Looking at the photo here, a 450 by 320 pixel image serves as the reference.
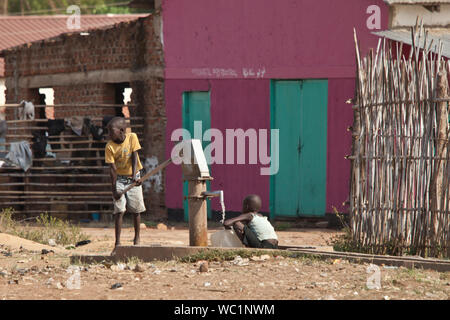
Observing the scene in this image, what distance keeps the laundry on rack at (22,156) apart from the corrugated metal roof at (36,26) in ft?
44.4

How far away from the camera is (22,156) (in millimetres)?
14867

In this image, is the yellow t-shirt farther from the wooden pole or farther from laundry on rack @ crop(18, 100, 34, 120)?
laundry on rack @ crop(18, 100, 34, 120)

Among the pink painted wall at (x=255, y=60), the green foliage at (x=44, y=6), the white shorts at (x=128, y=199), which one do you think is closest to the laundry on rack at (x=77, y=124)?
the pink painted wall at (x=255, y=60)

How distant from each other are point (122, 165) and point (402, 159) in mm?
3067

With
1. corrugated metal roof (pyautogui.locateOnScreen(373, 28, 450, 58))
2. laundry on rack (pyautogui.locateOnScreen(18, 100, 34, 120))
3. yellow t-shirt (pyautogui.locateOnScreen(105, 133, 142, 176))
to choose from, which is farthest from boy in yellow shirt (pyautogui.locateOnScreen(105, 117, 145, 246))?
laundry on rack (pyautogui.locateOnScreen(18, 100, 34, 120))

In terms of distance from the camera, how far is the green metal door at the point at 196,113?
45.9 feet

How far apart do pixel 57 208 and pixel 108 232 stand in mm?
2593

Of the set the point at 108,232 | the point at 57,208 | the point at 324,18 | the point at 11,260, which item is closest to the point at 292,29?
the point at 324,18

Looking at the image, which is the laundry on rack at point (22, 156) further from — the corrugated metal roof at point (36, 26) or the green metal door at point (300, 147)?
the corrugated metal roof at point (36, 26)

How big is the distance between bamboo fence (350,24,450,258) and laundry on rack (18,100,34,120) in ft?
28.9

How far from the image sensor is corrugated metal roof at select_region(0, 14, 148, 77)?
28509mm
